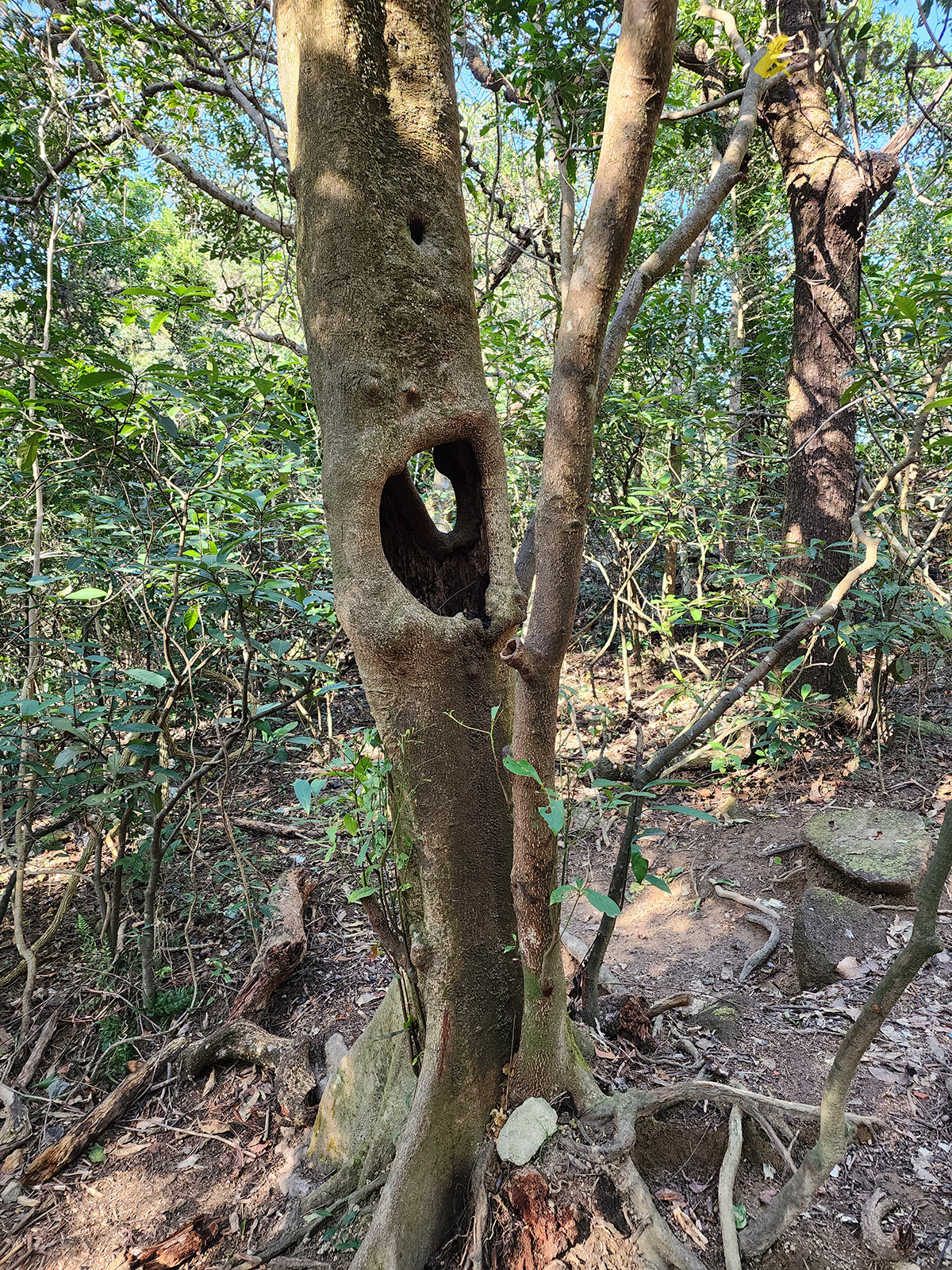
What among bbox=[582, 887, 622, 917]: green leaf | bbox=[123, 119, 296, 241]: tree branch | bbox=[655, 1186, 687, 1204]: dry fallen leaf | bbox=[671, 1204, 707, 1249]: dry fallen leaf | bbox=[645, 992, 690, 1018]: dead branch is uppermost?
bbox=[123, 119, 296, 241]: tree branch

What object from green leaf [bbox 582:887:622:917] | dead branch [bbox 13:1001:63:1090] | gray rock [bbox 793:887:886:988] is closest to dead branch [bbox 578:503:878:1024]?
green leaf [bbox 582:887:622:917]

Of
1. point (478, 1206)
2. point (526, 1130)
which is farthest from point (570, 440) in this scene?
point (478, 1206)

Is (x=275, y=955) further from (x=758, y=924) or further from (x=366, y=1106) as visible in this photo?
(x=758, y=924)

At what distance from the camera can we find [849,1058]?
4.67ft

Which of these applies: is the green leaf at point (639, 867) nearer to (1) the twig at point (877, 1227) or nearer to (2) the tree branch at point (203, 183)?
(1) the twig at point (877, 1227)

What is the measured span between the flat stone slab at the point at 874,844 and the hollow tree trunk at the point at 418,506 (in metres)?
2.42

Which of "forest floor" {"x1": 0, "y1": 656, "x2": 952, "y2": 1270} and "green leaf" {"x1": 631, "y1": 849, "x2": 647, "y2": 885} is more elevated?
"green leaf" {"x1": 631, "y1": 849, "x2": 647, "y2": 885}

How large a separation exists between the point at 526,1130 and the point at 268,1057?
4.42 feet

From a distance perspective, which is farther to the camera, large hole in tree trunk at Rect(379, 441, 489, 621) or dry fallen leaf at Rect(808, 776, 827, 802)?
dry fallen leaf at Rect(808, 776, 827, 802)

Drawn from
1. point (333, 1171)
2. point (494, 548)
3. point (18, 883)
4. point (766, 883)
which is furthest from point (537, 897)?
point (766, 883)

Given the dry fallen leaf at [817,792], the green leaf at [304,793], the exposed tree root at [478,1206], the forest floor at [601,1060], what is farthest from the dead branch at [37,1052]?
the dry fallen leaf at [817,792]

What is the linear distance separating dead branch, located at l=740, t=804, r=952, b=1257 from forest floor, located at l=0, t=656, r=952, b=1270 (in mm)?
294

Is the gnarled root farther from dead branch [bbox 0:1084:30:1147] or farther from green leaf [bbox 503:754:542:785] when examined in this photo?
green leaf [bbox 503:754:542:785]

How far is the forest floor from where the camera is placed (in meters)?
1.96
